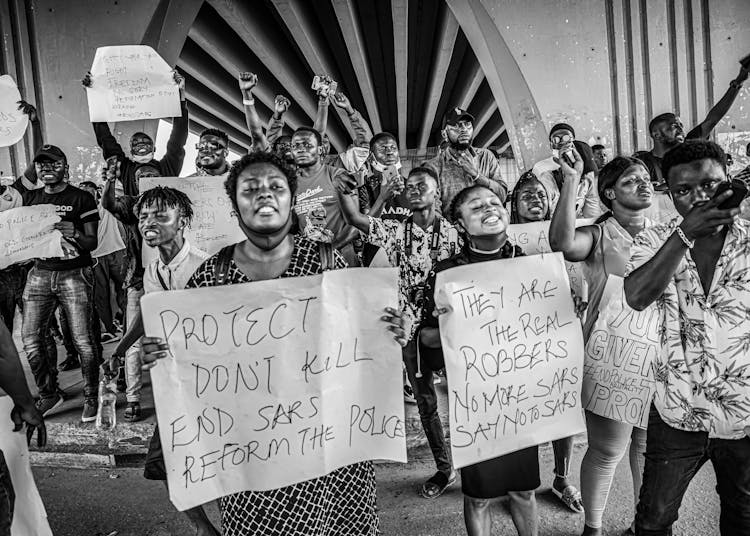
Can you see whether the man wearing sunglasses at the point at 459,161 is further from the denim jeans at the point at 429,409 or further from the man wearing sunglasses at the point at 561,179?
the denim jeans at the point at 429,409

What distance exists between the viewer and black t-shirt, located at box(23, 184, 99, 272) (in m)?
3.72

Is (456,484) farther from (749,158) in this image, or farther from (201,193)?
(749,158)

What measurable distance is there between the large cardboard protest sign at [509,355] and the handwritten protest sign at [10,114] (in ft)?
13.8

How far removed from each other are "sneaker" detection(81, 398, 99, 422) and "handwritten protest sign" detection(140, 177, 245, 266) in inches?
58.2

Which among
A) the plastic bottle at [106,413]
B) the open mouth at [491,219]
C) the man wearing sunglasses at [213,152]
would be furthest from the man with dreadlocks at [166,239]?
the open mouth at [491,219]

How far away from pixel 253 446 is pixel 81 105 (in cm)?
581

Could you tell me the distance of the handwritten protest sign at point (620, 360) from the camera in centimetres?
217

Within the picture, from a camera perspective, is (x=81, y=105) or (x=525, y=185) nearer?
(x=525, y=185)

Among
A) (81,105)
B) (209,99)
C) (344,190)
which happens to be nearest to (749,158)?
(344,190)

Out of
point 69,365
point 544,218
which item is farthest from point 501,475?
point 69,365

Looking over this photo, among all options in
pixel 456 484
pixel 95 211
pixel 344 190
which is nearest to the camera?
pixel 456 484

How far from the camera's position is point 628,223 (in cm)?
235

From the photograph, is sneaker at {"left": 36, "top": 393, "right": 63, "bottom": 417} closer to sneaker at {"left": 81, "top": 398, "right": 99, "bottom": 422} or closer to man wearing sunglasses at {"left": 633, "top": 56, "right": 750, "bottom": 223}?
sneaker at {"left": 81, "top": 398, "right": 99, "bottom": 422}

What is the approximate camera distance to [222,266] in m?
1.83
